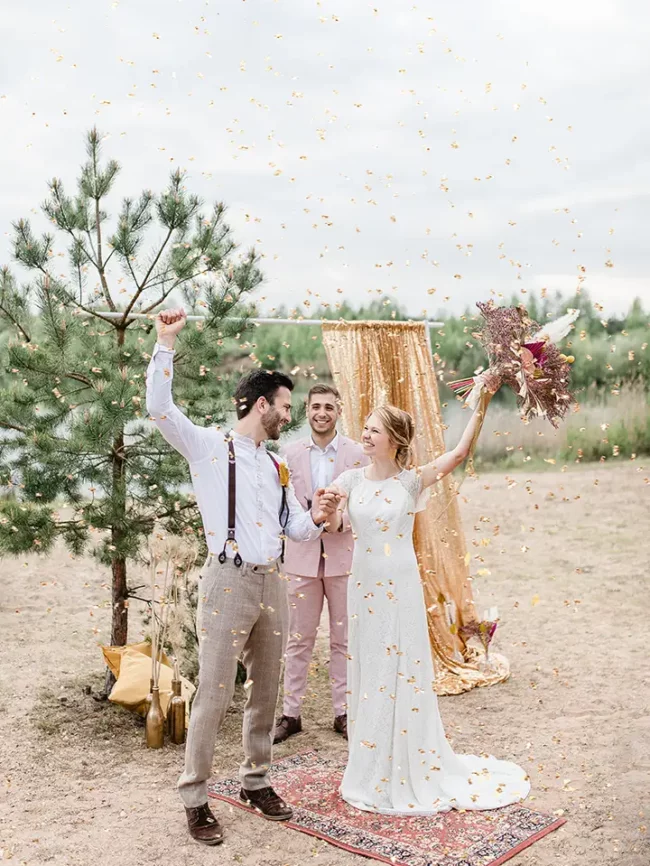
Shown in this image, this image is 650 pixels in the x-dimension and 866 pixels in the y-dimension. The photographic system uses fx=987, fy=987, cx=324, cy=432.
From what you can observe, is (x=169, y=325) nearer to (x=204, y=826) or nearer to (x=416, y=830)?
(x=204, y=826)

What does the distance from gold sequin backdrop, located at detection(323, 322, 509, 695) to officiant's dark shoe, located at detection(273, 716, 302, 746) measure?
102cm

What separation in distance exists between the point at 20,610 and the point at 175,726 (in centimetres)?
381

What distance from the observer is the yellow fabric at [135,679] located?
520 centimetres

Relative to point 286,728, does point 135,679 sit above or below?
above

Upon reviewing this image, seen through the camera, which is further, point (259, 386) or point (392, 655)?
point (392, 655)

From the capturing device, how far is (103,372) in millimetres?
5004

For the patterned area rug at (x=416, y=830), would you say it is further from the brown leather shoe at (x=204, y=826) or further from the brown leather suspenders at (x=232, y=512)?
the brown leather suspenders at (x=232, y=512)

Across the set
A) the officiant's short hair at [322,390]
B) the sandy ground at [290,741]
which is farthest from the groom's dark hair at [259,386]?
the sandy ground at [290,741]

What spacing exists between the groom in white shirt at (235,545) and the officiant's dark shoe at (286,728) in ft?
3.33

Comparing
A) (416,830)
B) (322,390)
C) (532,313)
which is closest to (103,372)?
(322,390)

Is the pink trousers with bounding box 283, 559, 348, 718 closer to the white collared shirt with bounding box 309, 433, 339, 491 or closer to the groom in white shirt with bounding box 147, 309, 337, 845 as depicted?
the white collared shirt with bounding box 309, 433, 339, 491

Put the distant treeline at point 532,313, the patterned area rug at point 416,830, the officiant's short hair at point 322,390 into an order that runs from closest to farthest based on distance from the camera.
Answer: the patterned area rug at point 416,830 → the officiant's short hair at point 322,390 → the distant treeline at point 532,313

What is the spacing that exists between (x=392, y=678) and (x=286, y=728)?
1.20 metres

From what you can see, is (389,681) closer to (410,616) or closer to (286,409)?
(410,616)
